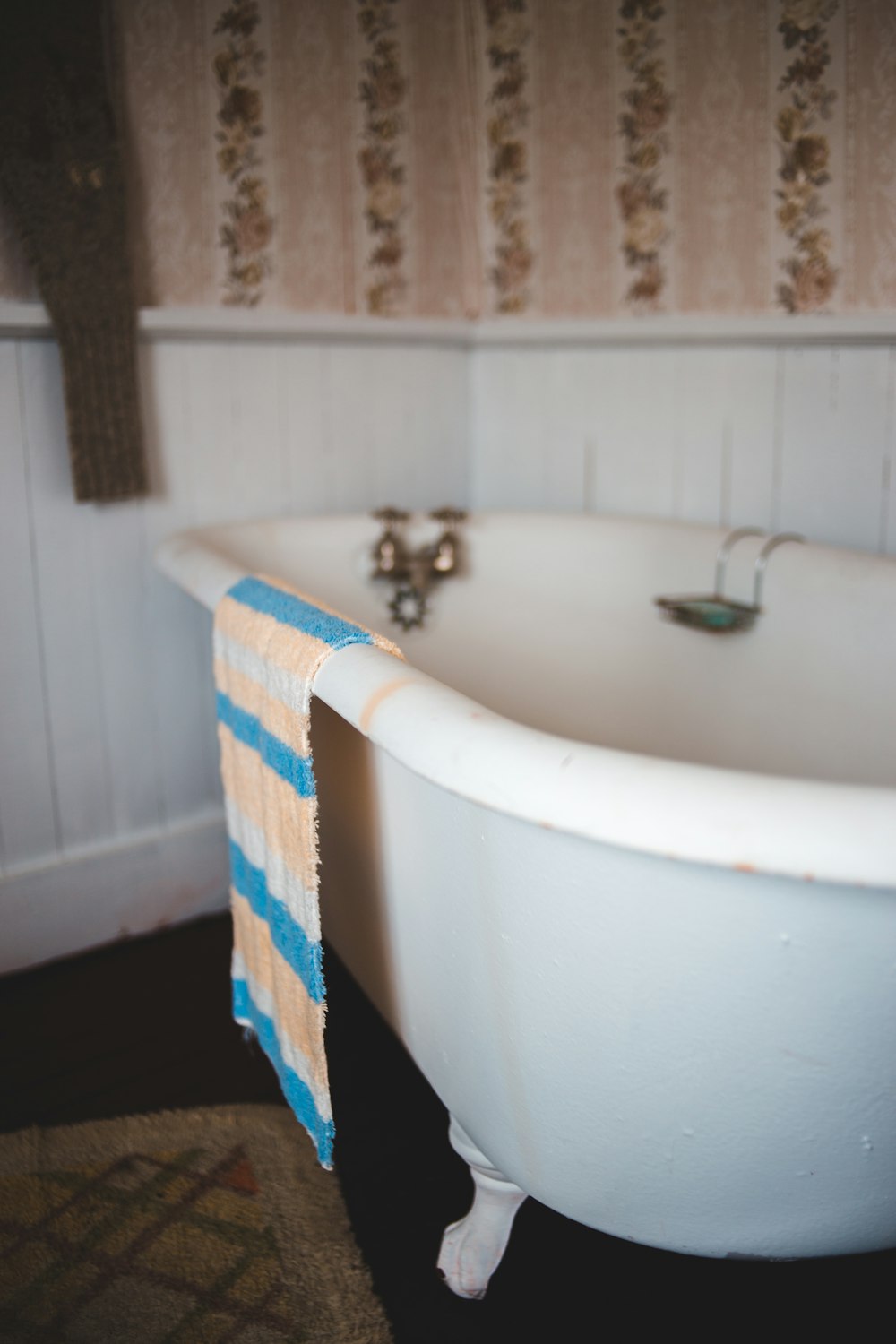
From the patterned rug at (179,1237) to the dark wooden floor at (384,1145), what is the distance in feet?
0.12

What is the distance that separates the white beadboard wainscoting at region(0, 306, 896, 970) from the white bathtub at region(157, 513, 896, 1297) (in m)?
0.41

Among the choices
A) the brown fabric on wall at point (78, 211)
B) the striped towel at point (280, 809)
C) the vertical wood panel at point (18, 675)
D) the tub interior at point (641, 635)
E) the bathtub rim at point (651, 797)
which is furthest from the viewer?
the vertical wood panel at point (18, 675)

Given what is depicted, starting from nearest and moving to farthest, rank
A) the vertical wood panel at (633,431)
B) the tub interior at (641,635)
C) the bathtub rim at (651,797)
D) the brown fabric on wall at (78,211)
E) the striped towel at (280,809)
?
the bathtub rim at (651,797) < the striped towel at (280,809) < the tub interior at (641,635) < the brown fabric on wall at (78,211) < the vertical wood panel at (633,431)

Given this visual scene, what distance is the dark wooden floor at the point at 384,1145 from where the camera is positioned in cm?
96

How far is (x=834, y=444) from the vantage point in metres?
1.49

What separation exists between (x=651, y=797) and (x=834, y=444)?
1076 mm

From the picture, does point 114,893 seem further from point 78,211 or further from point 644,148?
point 644,148

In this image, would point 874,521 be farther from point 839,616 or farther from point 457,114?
point 457,114

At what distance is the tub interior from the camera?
48.7 inches

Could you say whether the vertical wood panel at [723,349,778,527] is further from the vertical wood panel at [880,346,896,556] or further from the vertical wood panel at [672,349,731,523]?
the vertical wood panel at [880,346,896,556]

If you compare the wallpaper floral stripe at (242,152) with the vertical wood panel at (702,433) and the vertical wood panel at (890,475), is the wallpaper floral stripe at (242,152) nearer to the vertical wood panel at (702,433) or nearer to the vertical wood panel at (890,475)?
the vertical wood panel at (702,433)

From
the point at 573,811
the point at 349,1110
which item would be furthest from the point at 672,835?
the point at 349,1110

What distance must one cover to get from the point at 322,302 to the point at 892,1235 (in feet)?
5.14

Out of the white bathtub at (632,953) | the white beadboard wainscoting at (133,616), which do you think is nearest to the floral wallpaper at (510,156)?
the white beadboard wainscoting at (133,616)
